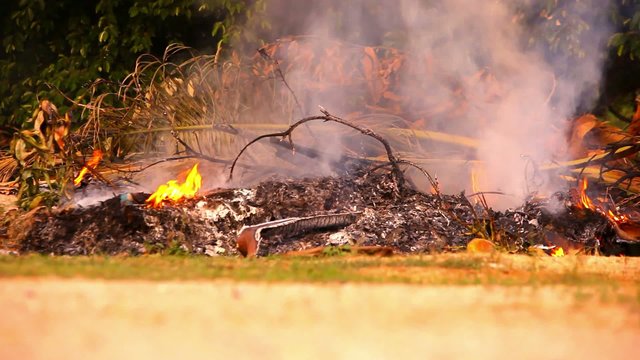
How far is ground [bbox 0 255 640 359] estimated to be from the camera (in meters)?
4.70

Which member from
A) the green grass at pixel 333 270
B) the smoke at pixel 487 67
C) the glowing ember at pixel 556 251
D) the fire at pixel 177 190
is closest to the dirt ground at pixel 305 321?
the green grass at pixel 333 270

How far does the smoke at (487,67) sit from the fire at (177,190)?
2237 millimetres

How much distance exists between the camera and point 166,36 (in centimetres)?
1527

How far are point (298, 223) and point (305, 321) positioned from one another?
4646 mm

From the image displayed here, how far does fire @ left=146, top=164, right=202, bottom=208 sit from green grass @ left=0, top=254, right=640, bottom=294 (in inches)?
77.6

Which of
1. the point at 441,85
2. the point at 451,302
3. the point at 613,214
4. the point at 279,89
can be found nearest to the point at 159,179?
the point at 279,89

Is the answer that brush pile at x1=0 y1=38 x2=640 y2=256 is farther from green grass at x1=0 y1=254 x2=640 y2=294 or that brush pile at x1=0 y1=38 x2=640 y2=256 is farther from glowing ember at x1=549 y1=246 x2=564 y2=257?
green grass at x1=0 y1=254 x2=640 y2=294

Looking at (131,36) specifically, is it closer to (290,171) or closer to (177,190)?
(290,171)

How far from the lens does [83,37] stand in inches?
598

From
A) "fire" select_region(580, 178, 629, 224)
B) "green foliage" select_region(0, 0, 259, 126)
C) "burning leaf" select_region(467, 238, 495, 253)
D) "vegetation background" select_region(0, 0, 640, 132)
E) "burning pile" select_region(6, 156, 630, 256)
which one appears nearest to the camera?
"burning leaf" select_region(467, 238, 495, 253)

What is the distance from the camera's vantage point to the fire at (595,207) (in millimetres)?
10195

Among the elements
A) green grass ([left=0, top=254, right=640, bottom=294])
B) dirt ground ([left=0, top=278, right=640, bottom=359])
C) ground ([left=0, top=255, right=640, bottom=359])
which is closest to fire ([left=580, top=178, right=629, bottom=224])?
green grass ([left=0, top=254, right=640, bottom=294])

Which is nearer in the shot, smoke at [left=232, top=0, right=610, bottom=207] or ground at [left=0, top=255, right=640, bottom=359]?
ground at [left=0, top=255, right=640, bottom=359]

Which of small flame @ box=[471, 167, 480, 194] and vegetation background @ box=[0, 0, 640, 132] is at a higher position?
vegetation background @ box=[0, 0, 640, 132]
